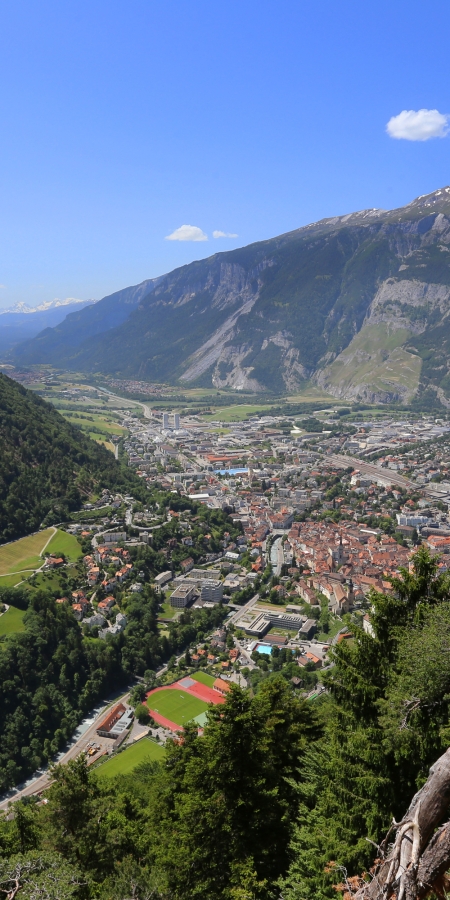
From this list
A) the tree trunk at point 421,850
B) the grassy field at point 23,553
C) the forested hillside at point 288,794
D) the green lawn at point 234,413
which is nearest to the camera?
the tree trunk at point 421,850

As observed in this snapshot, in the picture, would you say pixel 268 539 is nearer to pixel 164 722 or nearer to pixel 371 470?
pixel 164 722

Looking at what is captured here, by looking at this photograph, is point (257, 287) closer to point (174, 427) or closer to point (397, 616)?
point (174, 427)

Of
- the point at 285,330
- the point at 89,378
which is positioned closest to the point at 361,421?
the point at 285,330

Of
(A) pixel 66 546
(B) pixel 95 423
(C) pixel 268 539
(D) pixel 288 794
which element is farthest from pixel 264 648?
(B) pixel 95 423

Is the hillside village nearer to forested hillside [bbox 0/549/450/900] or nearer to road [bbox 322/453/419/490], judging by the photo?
road [bbox 322/453/419/490]

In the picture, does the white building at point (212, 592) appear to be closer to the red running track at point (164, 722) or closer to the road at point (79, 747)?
the road at point (79, 747)

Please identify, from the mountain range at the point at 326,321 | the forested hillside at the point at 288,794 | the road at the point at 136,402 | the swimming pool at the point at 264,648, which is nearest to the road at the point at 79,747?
the swimming pool at the point at 264,648

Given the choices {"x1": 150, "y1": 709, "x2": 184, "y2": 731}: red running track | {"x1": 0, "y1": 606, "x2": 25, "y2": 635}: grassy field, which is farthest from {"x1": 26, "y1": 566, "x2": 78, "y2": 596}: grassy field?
{"x1": 150, "y1": 709, "x2": 184, "y2": 731}: red running track
